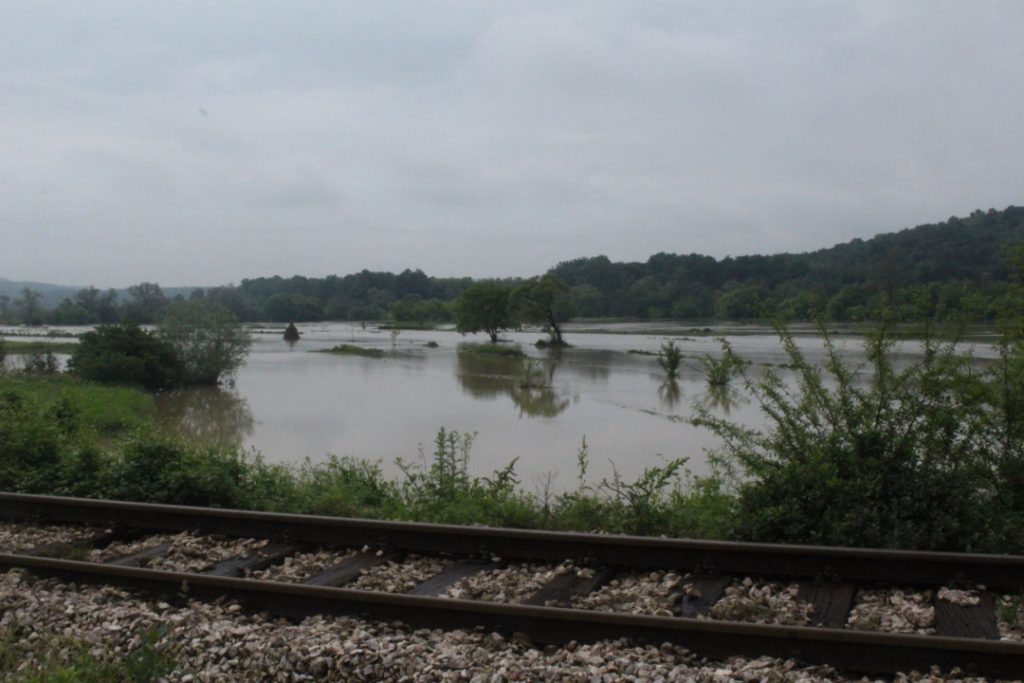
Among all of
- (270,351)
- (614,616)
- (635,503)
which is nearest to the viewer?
A: (614,616)

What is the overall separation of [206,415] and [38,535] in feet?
53.0

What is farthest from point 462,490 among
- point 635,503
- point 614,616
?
point 614,616

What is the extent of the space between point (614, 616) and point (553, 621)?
13.1 inches

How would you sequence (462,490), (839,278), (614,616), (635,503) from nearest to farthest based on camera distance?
(614,616), (635,503), (462,490), (839,278)

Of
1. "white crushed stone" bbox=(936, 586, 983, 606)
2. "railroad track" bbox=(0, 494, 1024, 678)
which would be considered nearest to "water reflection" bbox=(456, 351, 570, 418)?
"railroad track" bbox=(0, 494, 1024, 678)

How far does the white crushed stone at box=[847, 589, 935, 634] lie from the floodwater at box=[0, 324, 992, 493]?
3.52m

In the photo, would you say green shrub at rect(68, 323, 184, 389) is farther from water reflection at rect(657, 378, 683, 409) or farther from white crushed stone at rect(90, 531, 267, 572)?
white crushed stone at rect(90, 531, 267, 572)

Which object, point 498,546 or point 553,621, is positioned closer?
point 553,621

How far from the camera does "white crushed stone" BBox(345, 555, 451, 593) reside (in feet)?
18.7

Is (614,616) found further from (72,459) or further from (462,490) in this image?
Result: (72,459)

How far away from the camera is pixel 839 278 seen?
1671 inches

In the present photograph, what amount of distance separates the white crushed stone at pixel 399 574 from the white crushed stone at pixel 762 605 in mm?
1921

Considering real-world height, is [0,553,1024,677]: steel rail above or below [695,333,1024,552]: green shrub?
below

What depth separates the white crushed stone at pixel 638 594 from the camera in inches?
203
